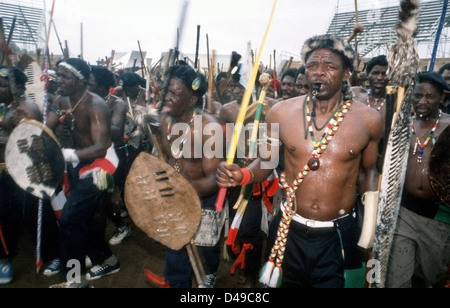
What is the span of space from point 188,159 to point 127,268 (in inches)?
75.0

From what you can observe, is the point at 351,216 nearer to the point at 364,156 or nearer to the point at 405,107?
the point at 364,156

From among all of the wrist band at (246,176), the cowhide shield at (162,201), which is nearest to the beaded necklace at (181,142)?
the cowhide shield at (162,201)

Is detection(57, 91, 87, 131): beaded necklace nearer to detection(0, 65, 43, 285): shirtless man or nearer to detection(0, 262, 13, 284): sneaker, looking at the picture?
detection(0, 65, 43, 285): shirtless man

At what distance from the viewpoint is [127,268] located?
3918mm

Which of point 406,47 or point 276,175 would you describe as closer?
point 406,47

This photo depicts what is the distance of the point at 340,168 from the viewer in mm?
2205

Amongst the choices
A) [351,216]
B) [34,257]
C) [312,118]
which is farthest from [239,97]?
Result: [34,257]

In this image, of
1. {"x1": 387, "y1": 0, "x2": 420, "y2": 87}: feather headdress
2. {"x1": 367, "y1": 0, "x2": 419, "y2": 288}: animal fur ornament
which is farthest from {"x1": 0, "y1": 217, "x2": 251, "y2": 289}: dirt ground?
{"x1": 387, "y1": 0, "x2": 420, "y2": 87}: feather headdress

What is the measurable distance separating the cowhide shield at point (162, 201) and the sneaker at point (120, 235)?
7.45 feet

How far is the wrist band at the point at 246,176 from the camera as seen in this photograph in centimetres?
213

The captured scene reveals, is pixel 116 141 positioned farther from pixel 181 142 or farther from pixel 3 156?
pixel 181 142

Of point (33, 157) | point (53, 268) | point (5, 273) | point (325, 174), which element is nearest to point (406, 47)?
point (325, 174)

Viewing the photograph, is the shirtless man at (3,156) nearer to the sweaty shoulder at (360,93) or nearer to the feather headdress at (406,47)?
the feather headdress at (406,47)

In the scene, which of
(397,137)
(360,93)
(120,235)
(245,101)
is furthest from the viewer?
(120,235)
